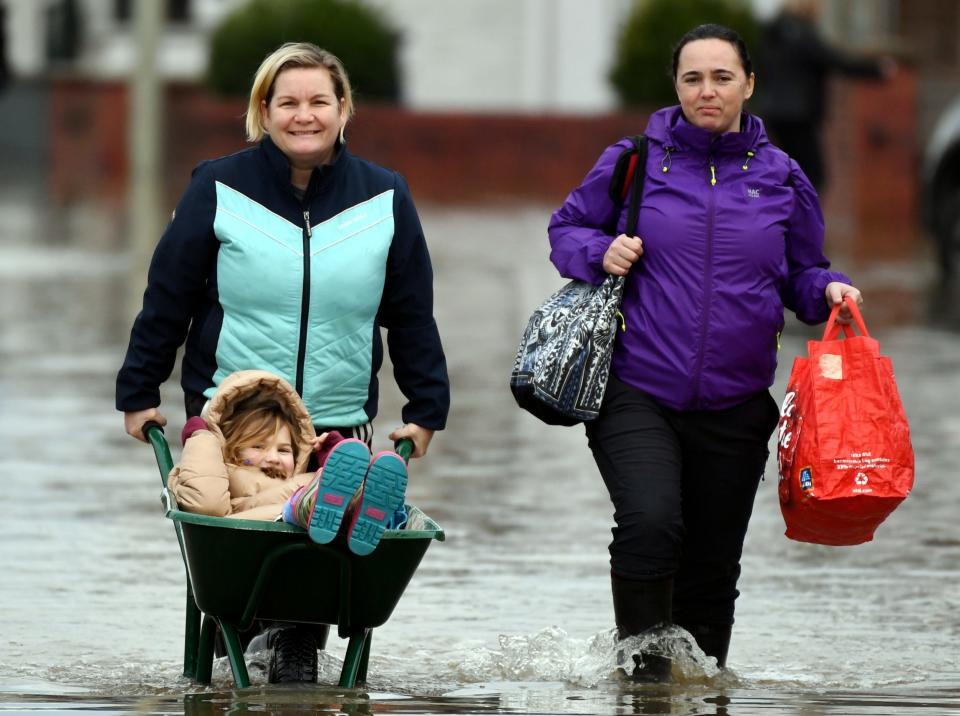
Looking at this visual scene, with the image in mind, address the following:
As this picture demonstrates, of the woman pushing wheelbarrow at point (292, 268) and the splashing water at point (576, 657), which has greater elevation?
the woman pushing wheelbarrow at point (292, 268)

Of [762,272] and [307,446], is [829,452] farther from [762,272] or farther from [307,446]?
A: [307,446]

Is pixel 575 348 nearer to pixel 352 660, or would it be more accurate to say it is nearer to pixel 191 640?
pixel 352 660

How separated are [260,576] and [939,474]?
4.83 meters

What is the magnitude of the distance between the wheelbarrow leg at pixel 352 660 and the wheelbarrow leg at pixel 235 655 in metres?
0.23

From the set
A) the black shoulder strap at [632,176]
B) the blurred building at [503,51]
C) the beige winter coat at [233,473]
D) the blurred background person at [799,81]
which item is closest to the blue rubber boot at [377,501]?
the beige winter coat at [233,473]

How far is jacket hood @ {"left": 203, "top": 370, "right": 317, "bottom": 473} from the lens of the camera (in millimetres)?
5414

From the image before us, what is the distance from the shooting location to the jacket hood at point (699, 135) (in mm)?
5758

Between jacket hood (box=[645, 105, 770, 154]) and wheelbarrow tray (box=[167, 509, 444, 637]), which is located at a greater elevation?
jacket hood (box=[645, 105, 770, 154])

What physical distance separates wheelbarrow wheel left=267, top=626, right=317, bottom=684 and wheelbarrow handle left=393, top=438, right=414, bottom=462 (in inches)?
20.5

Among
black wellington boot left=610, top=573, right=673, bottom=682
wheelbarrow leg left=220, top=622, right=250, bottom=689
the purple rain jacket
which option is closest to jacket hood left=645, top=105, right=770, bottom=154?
the purple rain jacket

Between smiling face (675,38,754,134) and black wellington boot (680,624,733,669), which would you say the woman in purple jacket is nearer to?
smiling face (675,38,754,134)

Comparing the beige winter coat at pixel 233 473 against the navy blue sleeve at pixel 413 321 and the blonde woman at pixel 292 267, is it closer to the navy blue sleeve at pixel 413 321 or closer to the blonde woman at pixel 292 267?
the blonde woman at pixel 292 267

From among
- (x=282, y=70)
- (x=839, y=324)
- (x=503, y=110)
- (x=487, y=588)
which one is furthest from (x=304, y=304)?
(x=503, y=110)

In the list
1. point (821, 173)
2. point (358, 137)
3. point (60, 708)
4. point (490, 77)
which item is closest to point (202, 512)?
point (60, 708)
